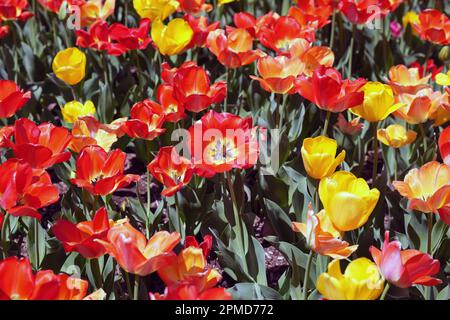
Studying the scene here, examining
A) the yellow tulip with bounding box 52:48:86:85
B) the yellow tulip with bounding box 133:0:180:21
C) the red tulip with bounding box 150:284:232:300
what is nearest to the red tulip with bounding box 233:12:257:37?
the yellow tulip with bounding box 133:0:180:21

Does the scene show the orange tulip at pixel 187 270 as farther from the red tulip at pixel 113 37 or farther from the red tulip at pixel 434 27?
the red tulip at pixel 434 27

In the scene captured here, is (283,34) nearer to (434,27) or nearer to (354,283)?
(434,27)

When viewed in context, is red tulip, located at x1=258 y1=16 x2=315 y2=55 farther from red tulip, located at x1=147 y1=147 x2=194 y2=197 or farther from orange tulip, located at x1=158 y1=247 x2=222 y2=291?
orange tulip, located at x1=158 y1=247 x2=222 y2=291

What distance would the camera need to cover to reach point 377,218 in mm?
1985

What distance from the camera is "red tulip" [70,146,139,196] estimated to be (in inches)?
67.1

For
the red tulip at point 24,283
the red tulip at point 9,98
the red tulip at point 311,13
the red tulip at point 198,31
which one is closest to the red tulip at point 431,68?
the red tulip at point 311,13

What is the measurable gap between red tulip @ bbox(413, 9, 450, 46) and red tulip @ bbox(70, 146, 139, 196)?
4.31 feet

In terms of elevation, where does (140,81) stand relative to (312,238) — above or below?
below

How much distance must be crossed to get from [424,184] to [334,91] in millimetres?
334

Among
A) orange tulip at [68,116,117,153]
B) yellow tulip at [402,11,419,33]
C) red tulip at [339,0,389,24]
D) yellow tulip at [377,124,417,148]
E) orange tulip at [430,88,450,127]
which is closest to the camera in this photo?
orange tulip at [68,116,117,153]

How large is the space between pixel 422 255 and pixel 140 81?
4.93 feet

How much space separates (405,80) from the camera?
91.6 inches
